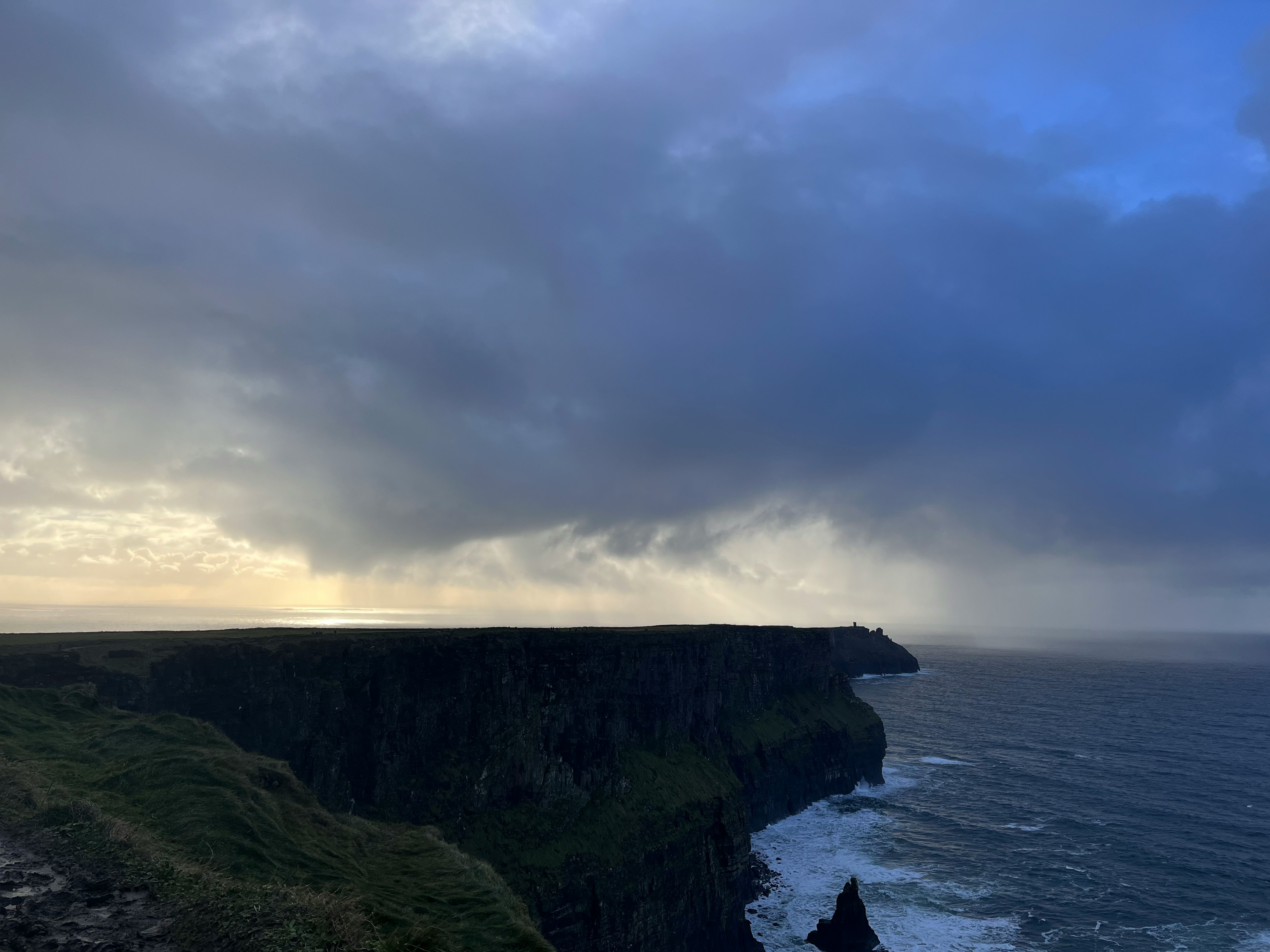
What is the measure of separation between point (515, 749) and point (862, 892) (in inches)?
1385

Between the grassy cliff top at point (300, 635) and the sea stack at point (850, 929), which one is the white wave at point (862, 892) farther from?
the grassy cliff top at point (300, 635)

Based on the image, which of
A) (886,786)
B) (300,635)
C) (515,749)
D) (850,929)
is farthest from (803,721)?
(300,635)

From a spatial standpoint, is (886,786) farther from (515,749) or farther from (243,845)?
(243,845)

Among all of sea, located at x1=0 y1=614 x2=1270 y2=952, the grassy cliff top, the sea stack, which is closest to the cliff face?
the grassy cliff top

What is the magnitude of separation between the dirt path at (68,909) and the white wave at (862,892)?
54839 mm

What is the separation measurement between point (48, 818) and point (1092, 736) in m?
150

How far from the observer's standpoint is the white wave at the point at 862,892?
5556 cm

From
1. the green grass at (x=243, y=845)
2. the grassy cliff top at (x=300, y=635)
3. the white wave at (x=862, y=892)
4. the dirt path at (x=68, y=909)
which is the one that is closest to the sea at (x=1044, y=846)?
the white wave at (x=862, y=892)

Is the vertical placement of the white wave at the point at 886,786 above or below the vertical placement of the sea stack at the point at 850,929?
below

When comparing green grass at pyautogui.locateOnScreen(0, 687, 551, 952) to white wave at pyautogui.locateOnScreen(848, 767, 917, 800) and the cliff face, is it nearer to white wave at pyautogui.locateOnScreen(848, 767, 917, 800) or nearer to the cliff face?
the cliff face

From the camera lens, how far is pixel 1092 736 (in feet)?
412

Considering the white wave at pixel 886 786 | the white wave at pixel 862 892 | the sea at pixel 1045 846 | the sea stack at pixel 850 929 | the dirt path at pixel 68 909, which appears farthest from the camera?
the white wave at pixel 886 786

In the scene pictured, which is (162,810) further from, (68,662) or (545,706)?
(545,706)

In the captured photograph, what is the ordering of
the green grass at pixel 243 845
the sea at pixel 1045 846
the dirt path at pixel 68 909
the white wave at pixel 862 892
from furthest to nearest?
1. the sea at pixel 1045 846
2. the white wave at pixel 862 892
3. the green grass at pixel 243 845
4. the dirt path at pixel 68 909
